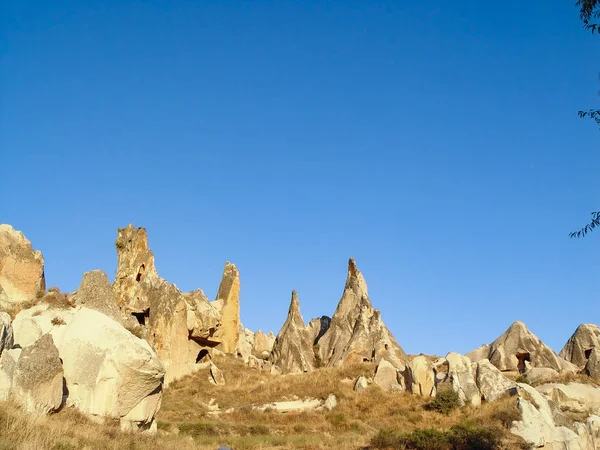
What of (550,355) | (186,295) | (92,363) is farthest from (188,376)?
(550,355)

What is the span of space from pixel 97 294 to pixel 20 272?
3.23 meters

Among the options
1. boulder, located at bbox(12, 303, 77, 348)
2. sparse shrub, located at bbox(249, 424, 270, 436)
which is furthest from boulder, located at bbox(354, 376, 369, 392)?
boulder, located at bbox(12, 303, 77, 348)

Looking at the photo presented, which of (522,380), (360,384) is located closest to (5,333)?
(360,384)

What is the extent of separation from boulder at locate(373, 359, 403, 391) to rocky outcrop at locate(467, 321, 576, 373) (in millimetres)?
10686

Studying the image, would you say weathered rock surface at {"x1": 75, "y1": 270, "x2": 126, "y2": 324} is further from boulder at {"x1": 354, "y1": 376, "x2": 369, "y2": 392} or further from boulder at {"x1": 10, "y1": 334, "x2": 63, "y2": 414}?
boulder at {"x1": 354, "y1": 376, "x2": 369, "y2": 392}

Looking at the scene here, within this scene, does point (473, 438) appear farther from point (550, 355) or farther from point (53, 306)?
point (550, 355)

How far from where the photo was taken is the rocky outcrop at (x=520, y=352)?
3628 cm

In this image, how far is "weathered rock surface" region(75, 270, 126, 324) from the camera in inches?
579

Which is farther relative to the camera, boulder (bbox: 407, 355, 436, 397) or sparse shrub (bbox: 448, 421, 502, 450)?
boulder (bbox: 407, 355, 436, 397)

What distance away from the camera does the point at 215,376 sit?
3039 cm

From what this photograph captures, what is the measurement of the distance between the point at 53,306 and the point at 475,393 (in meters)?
16.2

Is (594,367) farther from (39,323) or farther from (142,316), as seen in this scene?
(39,323)

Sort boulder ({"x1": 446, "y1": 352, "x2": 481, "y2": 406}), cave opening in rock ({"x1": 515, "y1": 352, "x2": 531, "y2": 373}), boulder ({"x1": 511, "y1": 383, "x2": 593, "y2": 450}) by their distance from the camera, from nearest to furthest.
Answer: boulder ({"x1": 511, "y1": 383, "x2": 593, "y2": 450}) < boulder ({"x1": 446, "y1": 352, "x2": 481, "y2": 406}) < cave opening in rock ({"x1": 515, "y1": 352, "x2": 531, "y2": 373})

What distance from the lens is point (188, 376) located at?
98.3 feet
